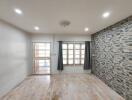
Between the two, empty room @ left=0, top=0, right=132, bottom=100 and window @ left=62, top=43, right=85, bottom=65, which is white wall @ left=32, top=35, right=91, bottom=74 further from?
empty room @ left=0, top=0, right=132, bottom=100

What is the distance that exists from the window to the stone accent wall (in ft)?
6.70

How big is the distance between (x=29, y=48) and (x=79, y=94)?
3830mm

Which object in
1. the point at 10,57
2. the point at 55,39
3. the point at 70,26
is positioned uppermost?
the point at 70,26

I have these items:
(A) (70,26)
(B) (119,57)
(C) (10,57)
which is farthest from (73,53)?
(C) (10,57)

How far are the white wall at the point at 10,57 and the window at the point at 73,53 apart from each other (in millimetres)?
2538

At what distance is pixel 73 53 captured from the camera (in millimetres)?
6648

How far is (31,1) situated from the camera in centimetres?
213

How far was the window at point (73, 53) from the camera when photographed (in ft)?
21.6

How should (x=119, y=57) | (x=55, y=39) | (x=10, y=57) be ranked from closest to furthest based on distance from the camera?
(x=119, y=57)
(x=10, y=57)
(x=55, y=39)

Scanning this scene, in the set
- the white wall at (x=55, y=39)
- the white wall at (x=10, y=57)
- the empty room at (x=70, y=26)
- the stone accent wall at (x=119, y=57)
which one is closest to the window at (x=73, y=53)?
the white wall at (x=55, y=39)

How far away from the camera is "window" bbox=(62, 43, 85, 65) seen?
6594 millimetres

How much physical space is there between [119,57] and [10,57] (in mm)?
3683

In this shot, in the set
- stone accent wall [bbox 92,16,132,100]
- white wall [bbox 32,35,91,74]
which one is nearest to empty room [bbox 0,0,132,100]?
stone accent wall [bbox 92,16,132,100]

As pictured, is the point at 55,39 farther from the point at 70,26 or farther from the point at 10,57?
the point at 10,57
